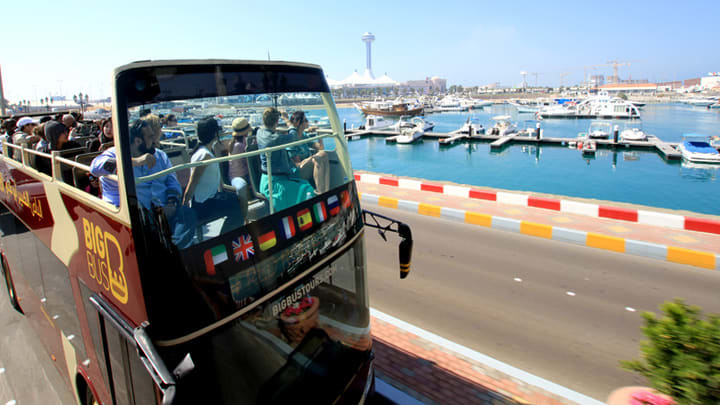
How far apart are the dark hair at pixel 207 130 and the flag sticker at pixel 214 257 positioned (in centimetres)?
78

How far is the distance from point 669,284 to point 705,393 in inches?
227

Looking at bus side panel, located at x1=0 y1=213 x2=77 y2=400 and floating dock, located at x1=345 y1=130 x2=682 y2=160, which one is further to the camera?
floating dock, located at x1=345 y1=130 x2=682 y2=160

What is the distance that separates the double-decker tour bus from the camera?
206 cm

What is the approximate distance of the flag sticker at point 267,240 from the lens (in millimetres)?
2445

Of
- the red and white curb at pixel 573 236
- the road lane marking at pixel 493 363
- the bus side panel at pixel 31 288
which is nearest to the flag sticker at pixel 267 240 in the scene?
the bus side panel at pixel 31 288

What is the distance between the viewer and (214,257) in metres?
2.19

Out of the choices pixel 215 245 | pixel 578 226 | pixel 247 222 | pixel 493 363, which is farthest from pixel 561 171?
pixel 215 245

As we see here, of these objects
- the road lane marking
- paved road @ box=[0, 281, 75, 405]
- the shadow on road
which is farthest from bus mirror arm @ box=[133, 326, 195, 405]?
the road lane marking

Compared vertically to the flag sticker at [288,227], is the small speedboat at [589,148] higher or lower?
lower

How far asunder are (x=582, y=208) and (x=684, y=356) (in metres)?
8.91

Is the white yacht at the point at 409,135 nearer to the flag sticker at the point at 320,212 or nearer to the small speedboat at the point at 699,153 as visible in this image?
the small speedboat at the point at 699,153

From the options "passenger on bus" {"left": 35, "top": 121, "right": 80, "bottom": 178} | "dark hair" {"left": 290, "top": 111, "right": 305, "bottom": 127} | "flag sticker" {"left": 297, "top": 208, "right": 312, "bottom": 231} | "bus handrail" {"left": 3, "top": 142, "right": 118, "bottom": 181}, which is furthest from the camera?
"passenger on bus" {"left": 35, "top": 121, "right": 80, "bottom": 178}

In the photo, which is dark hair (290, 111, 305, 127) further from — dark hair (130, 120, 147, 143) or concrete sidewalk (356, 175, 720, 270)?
concrete sidewalk (356, 175, 720, 270)

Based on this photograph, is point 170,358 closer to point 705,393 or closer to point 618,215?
point 705,393
